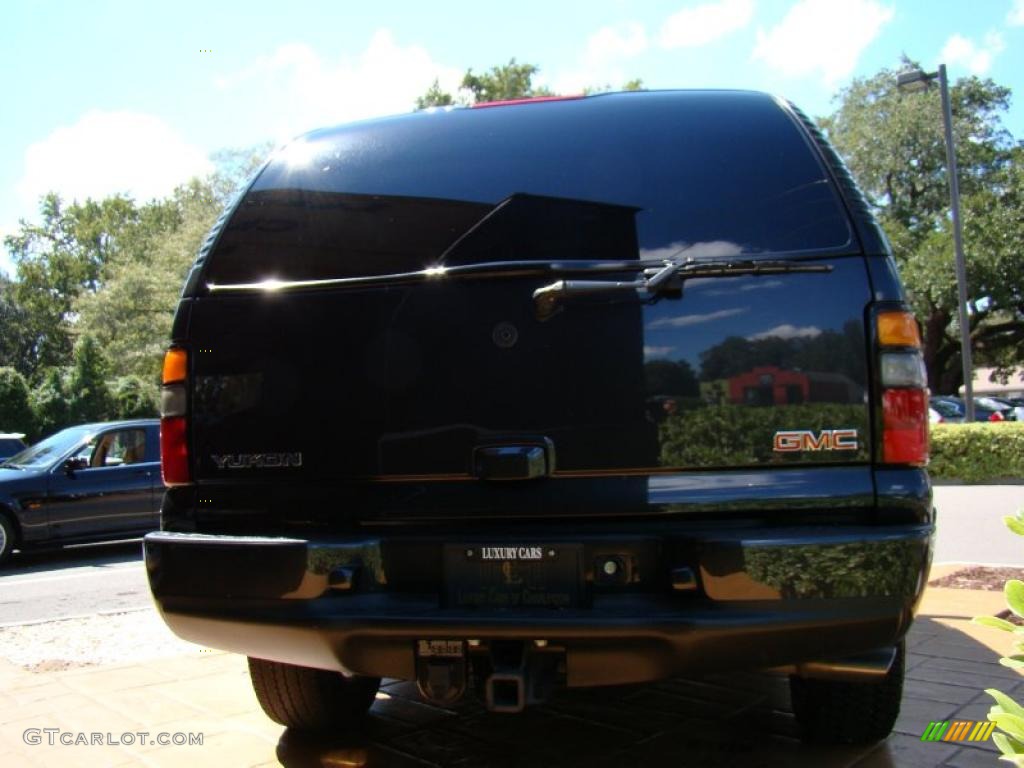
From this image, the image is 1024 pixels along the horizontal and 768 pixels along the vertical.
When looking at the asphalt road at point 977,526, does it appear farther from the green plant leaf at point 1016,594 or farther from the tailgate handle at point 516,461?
the tailgate handle at point 516,461

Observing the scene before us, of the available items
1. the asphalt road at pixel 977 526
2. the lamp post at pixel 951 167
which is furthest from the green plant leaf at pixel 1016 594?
the lamp post at pixel 951 167

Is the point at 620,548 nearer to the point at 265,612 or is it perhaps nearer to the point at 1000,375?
the point at 265,612

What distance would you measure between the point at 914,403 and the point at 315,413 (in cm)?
159

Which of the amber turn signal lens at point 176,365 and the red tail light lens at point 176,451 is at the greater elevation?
the amber turn signal lens at point 176,365

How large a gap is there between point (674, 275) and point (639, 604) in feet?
2.74

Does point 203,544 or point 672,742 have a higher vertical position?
point 203,544

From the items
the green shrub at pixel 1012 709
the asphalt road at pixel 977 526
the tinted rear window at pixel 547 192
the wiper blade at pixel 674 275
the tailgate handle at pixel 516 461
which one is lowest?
the asphalt road at pixel 977 526

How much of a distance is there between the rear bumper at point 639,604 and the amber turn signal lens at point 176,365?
0.57m

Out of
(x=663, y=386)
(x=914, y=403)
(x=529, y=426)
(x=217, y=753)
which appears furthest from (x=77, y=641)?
(x=914, y=403)

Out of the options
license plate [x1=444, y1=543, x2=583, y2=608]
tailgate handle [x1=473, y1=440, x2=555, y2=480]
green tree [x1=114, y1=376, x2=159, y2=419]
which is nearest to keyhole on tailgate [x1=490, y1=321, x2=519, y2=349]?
tailgate handle [x1=473, y1=440, x2=555, y2=480]

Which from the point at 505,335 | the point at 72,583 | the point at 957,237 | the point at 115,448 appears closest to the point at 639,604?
the point at 505,335

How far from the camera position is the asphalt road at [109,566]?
650 centimetres

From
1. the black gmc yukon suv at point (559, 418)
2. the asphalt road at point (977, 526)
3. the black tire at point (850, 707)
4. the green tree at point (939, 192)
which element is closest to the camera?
the black gmc yukon suv at point (559, 418)

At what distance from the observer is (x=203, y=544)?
Result: 7.72 feet
